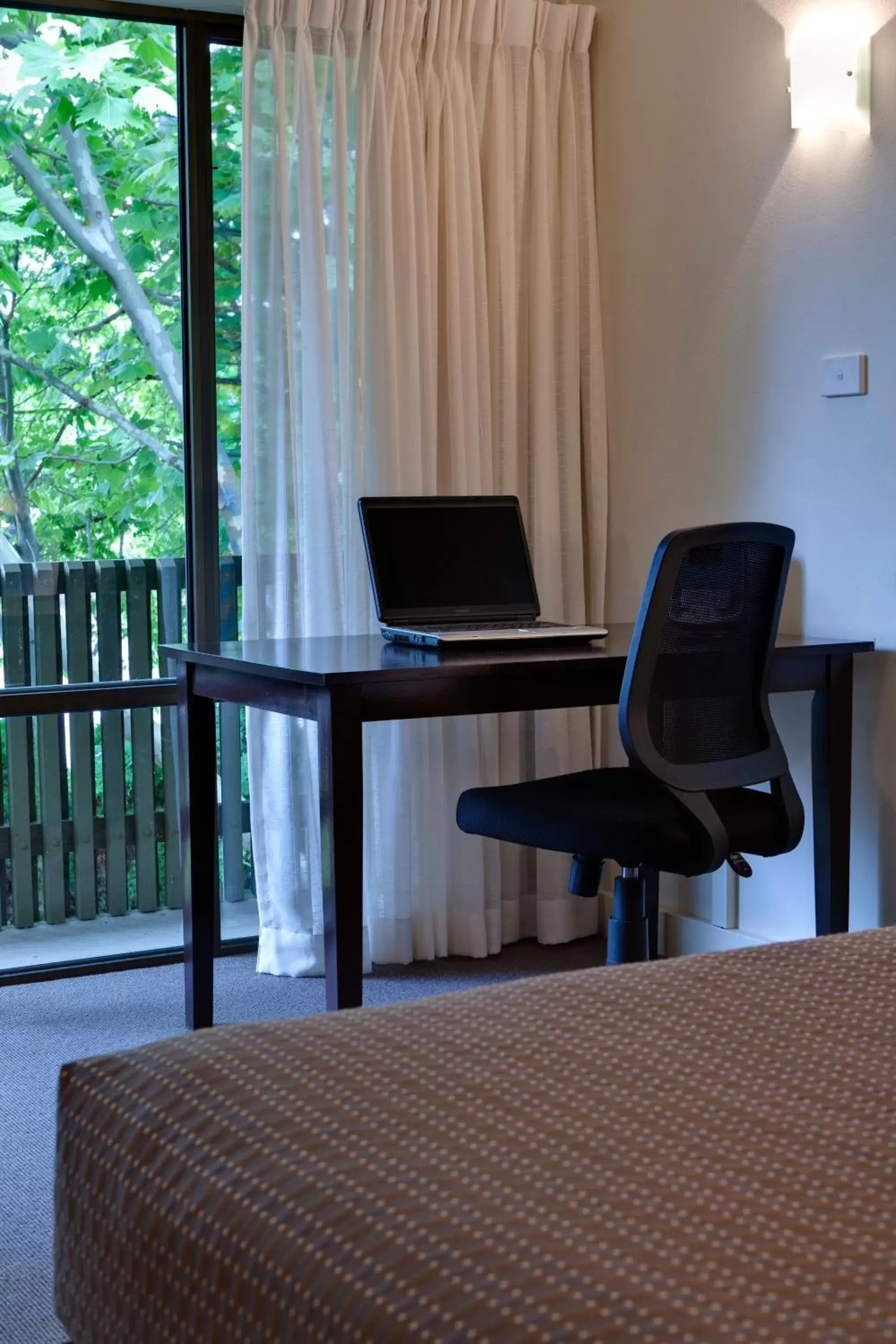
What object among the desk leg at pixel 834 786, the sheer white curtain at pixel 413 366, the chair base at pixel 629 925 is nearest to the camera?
the chair base at pixel 629 925

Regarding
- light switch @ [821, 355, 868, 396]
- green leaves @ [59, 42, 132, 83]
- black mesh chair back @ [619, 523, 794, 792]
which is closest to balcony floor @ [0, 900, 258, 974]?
black mesh chair back @ [619, 523, 794, 792]

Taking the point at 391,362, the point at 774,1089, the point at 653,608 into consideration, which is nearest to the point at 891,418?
the point at 653,608

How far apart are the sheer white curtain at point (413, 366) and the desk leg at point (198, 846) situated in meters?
0.36

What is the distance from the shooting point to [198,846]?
2975 mm

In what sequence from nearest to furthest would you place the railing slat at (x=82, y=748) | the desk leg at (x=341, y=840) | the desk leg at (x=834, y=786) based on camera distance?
the desk leg at (x=341, y=840)
the desk leg at (x=834, y=786)
the railing slat at (x=82, y=748)

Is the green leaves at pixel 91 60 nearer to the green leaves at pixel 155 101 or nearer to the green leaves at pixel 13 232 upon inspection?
the green leaves at pixel 155 101

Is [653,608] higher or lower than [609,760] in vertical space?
higher

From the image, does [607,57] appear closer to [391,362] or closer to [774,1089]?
[391,362]

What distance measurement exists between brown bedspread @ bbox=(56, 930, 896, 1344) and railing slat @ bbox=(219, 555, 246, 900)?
242cm

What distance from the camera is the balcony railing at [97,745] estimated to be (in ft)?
11.0

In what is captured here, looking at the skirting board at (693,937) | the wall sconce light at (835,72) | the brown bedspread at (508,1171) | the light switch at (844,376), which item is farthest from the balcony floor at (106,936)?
the brown bedspread at (508,1171)

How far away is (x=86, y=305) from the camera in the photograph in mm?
3363

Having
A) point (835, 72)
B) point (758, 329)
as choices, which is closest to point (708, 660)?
point (758, 329)

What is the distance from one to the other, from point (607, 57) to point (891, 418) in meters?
1.31
